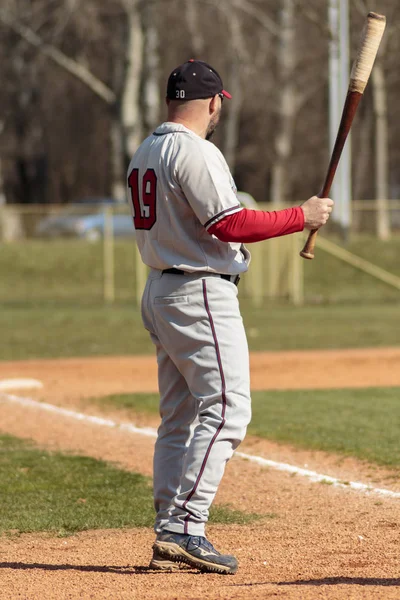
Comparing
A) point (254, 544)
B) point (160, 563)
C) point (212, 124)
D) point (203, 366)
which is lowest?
point (254, 544)

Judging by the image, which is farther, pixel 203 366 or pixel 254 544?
pixel 254 544

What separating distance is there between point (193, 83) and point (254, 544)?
7.29ft

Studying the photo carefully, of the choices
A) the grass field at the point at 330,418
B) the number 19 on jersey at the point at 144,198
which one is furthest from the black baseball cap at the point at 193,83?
the grass field at the point at 330,418

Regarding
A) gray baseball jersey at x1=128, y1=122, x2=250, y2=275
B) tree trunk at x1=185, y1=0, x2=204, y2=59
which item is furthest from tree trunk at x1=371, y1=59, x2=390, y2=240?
gray baseball jersey at x1=128, y1=122, x2=250, y2=275

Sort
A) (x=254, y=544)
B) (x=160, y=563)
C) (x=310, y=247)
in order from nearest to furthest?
(x=160, y=563) → (x=310, y=247) → (x=254, y=544)

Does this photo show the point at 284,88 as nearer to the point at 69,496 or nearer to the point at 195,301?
the point at 69,496

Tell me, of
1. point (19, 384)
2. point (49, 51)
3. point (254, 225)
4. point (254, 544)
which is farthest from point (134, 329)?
point (49, 51)

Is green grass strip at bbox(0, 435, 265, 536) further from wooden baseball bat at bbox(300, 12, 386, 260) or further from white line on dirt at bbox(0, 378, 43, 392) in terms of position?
white line on dirt at bbox(0, 378, 43, 392)

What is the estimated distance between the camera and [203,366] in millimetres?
4434

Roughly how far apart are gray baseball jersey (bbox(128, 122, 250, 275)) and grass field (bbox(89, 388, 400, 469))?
10.0 ft

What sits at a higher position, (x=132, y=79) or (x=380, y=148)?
(x=132, y=79)

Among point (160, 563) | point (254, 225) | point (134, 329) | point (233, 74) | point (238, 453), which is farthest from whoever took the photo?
point (233, 74)

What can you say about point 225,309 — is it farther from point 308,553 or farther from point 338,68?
point 338,68

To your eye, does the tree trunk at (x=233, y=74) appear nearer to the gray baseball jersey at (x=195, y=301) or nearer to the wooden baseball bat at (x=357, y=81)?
the wooden baseball bat at (x=357, y=81)
